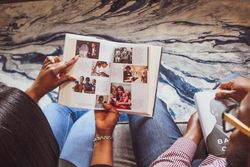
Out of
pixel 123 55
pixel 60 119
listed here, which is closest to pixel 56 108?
pixel 60 119

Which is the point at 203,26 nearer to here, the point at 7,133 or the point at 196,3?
the point at 196,3

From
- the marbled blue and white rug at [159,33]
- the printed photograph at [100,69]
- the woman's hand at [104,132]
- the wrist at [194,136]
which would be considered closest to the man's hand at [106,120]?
the woman's hand at [104,132]

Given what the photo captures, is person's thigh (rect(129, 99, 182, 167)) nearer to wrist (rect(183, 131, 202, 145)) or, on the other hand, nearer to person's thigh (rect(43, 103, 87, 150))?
wrist (rect(183, 131, 202, 145))

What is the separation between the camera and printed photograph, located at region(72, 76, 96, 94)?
3.34 ft

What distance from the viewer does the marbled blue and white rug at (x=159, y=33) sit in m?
1.47

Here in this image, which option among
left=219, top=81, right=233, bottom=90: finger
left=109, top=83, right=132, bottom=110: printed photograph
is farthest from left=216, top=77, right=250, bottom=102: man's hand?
left=109, top=83, right=132, bottom=110: printed photograph

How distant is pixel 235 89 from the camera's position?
39.0 inches

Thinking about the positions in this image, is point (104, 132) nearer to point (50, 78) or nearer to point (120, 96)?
point (120, 96)

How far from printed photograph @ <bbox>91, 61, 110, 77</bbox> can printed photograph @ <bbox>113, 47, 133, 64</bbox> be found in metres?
0.03

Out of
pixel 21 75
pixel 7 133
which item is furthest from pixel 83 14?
pixel 7 133

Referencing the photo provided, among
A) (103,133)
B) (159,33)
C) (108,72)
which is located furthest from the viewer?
(159,33)

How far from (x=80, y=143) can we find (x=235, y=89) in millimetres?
471

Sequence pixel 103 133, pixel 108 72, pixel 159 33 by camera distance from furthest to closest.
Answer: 1. pixel 159 33
2. pixel 108 72
3. pixel 103 133

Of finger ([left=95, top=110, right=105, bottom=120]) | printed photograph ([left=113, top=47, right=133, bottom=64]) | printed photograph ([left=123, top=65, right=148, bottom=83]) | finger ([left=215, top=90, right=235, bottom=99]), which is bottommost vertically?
finger ([left=95, top=110, right=105, bottom=120])
